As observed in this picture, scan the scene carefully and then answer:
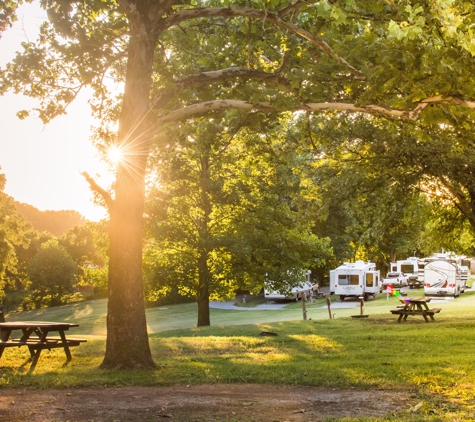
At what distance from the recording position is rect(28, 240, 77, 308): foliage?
66188 millimetres

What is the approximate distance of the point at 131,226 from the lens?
11.0 meters

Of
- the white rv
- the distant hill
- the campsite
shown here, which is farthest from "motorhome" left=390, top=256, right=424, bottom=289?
the distant hill

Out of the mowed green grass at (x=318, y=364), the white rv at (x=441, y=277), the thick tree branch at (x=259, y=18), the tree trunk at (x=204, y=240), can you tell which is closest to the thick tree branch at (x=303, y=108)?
the thick tree branch at (x=259, y=18)

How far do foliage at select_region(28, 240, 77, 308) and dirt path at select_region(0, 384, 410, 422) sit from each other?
60.1 m

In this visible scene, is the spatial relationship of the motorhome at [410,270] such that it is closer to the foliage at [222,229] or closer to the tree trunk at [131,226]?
the foliage at [222,229]

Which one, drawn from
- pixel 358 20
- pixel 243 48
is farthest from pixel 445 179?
pixel 358 20

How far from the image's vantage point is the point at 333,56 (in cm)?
1035

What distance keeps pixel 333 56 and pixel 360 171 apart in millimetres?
10961

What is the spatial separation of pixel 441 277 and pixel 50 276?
138 feet

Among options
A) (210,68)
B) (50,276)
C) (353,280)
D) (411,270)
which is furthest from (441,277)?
(50,276)

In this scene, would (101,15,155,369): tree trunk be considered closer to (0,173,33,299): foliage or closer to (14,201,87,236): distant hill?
(0,173,33,299): foliage

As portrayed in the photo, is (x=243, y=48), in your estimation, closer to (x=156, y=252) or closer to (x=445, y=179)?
(x=445, y=179)

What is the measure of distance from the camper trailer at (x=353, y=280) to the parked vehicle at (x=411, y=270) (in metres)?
9.04

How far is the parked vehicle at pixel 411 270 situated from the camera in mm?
57438
